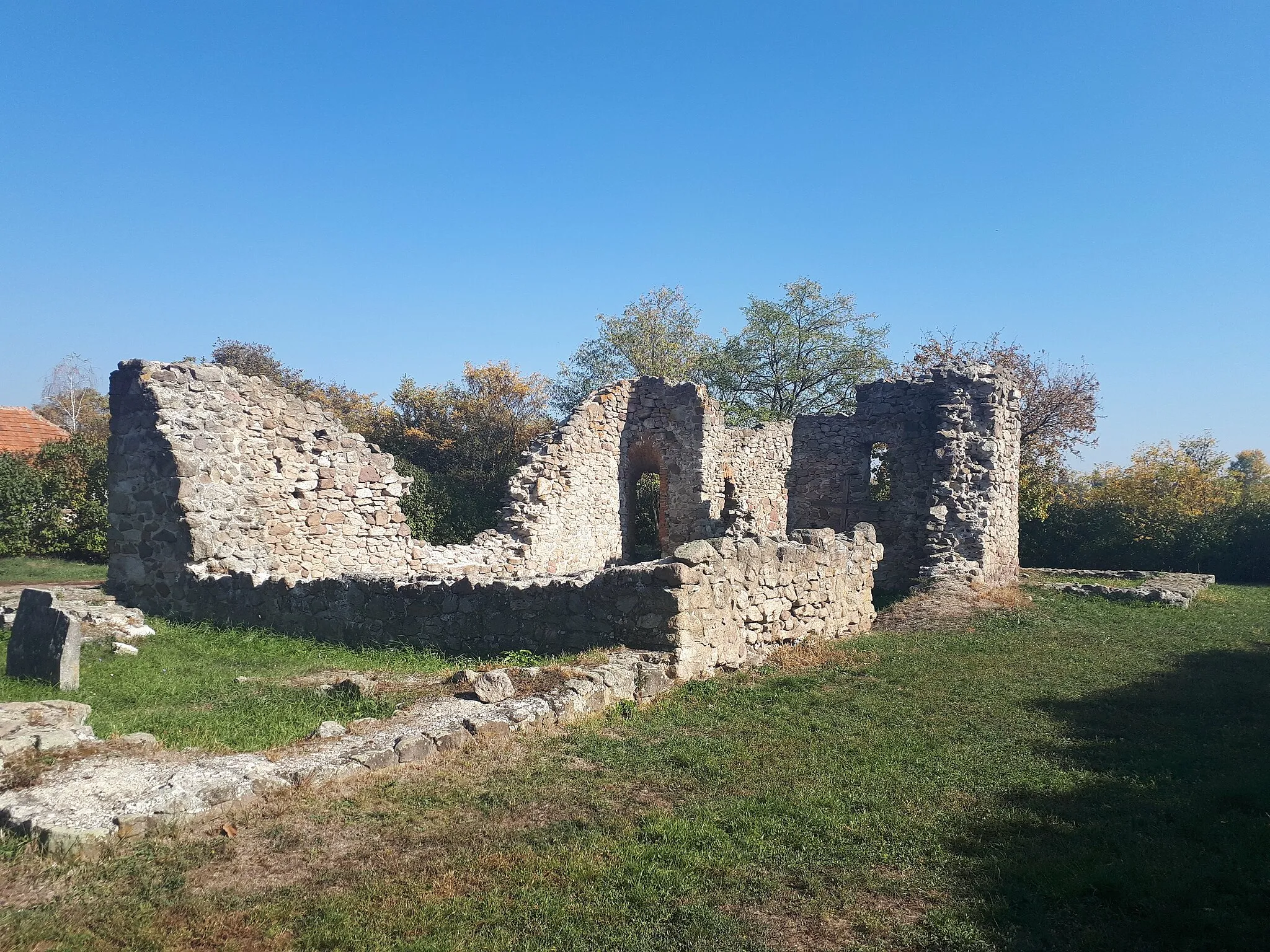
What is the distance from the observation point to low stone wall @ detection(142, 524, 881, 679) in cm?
893

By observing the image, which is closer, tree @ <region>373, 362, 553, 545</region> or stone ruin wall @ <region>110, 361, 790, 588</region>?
stone ruin wall @ <region>110, 361, 790, 588</region>

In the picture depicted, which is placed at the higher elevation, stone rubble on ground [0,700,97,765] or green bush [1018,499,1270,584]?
green bush [1018,499,1270,584]

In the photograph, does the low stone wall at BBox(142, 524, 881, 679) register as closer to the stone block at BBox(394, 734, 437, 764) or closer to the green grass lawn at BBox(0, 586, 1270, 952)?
the green grass lawn at BBox(0, 586, 1270, 952)

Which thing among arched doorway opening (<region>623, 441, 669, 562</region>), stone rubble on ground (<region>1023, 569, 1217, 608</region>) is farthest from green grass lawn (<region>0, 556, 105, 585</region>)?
stone rubble on ground (<region>1023, 569, 1217, 608</region>)

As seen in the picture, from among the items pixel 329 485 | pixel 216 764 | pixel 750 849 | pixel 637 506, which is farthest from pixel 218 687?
pixel 637 506

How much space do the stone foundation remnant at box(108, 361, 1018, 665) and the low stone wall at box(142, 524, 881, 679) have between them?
1.0 inches

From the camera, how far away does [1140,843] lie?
4.74 metres

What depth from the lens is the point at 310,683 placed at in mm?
8320

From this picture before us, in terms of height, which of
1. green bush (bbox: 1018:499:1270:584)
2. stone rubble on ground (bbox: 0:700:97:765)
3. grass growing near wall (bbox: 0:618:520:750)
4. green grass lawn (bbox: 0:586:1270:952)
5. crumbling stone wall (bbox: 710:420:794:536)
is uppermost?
crumbling stone wall (bbox: 710:420:794:536)

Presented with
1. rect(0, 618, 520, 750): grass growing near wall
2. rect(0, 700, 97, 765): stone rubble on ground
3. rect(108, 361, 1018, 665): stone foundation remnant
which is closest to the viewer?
rect(0, 700, 97, 765): stone rubble on ground

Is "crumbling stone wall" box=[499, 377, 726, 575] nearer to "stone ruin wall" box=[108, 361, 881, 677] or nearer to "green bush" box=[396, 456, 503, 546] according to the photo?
"stone ruin wall" box=[108, 361, 881, 677]

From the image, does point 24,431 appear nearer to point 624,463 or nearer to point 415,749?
point 624,463

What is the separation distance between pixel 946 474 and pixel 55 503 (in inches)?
827

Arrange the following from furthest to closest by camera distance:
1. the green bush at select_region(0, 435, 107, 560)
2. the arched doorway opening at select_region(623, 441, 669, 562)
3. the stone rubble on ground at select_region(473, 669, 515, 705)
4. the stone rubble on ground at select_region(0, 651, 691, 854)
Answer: the arched doorway opening at select_region(623, 441, 669, 562) < the green bush at select_region(0, 435, 107, 560) < the stone rubble on ground at select_region(473, 669, 515, 705) < the stone rubble on ground at select_region(0, 651, 691, 854)
